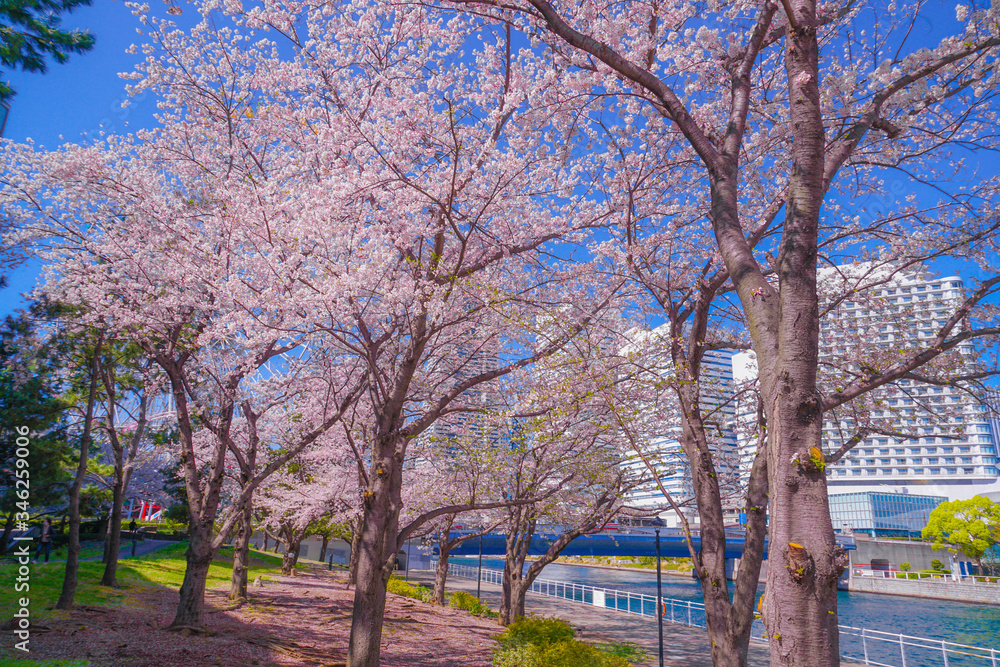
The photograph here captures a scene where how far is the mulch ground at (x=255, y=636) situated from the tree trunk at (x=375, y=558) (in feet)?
7.53

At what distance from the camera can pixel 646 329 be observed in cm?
1041

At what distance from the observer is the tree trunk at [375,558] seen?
23.4 ft

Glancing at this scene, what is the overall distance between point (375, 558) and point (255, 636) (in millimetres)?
4948

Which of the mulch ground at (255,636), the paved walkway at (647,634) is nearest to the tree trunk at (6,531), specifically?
the mulch ground at (255,636)

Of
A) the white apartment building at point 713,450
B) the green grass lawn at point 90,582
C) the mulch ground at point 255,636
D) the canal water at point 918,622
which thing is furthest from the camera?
the canal water at point 918,622

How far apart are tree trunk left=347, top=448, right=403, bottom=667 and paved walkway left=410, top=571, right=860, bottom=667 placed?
345 inches

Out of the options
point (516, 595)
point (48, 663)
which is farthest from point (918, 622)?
point (48, 663)

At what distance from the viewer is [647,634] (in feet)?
62.4

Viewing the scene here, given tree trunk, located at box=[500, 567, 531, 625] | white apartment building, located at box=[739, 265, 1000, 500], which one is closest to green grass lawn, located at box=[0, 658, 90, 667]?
white apartment building, located at box=[739, 265, 1000, 500]

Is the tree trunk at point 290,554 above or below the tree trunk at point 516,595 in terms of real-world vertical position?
below

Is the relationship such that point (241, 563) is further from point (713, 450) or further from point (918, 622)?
point (918, 622)

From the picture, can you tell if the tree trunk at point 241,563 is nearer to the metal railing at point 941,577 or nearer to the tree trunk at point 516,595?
the tree trunk at point 516,595

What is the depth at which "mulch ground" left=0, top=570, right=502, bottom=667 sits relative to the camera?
24.6 ft

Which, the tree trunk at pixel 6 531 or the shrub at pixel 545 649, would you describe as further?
the tree trunk at pixel 6 531
